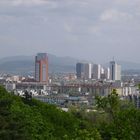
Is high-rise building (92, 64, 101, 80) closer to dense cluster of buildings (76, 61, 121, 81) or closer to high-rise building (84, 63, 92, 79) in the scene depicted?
dense cluster of buildings (76, 61, 121, 81)

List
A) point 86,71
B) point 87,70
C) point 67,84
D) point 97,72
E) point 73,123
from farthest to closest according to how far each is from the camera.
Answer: point 87,70
point 86,71
point 97,72
point 67,84
point 73,123

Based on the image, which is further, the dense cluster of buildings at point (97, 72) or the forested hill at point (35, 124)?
the dense cluster of buildings at point (97, 72)

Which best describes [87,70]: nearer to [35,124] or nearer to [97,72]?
[97,72]

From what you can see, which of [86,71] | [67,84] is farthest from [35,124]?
[86,71]

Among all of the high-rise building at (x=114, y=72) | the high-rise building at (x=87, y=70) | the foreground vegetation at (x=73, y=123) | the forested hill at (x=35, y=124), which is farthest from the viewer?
the high-rise building at (x=87, y=70)

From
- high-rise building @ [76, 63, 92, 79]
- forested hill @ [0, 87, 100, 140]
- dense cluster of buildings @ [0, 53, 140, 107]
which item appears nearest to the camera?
forested hill @ [0, 87, 100, 140]

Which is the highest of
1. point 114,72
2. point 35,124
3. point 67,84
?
point 114,72

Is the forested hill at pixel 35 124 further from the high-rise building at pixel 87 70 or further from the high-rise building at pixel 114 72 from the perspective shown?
the high-rise building at pixel 87 70

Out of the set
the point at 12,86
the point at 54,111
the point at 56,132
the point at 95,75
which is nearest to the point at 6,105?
the point at 56,132

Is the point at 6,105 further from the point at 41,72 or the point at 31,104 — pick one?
the point at 41,72

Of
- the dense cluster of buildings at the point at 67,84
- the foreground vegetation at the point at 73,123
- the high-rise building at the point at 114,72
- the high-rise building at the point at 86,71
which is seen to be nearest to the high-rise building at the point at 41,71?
the dense cluster of buildings at the point at 67,84

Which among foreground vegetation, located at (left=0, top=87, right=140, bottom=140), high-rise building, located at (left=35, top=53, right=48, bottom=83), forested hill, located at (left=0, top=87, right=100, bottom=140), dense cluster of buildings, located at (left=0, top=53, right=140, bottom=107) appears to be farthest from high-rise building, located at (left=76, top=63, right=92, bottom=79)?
foreground vegetation, located at (left=0, top=87, right=140, bottom=140)
